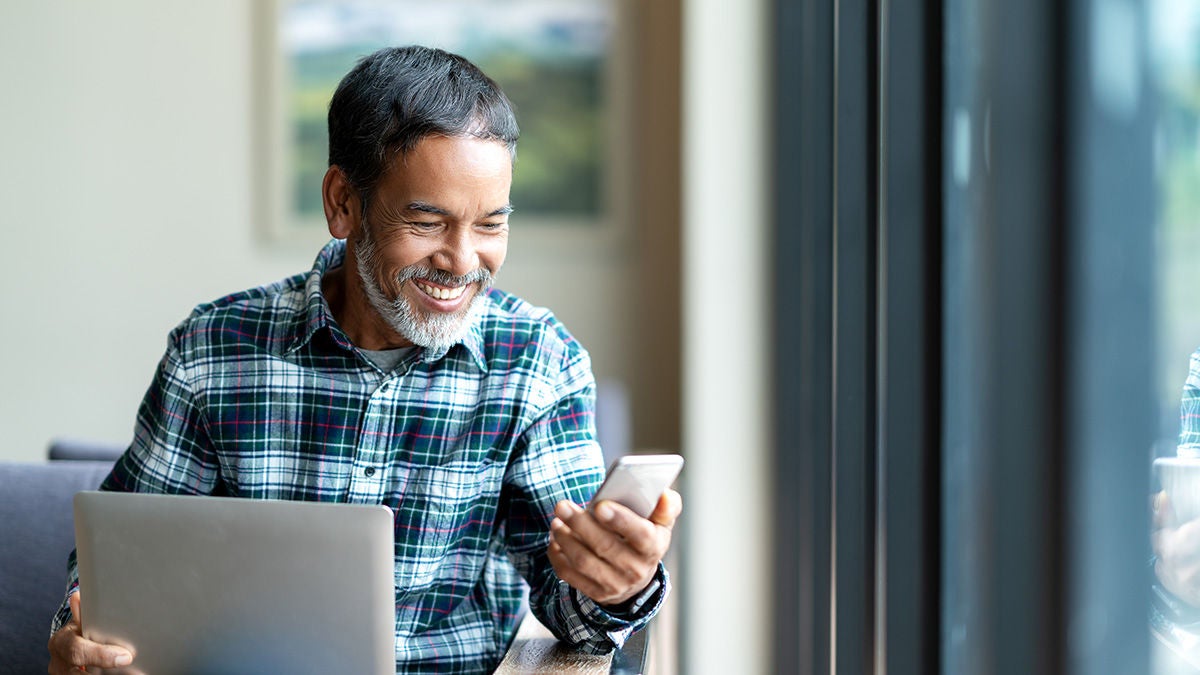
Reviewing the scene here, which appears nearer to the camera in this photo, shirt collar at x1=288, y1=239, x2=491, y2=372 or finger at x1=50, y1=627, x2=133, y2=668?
finger at x1=50, y1=627, x2=133, y2=668

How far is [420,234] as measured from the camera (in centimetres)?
139

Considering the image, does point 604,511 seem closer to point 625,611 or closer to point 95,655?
point 625,611

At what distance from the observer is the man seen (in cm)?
139

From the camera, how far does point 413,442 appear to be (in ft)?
4.80

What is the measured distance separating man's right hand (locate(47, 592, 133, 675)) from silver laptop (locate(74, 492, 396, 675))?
0.04 feet

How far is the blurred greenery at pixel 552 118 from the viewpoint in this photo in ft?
13.3

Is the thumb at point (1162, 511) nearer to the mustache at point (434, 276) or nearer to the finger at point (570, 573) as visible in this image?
the finger at point (570, 573)

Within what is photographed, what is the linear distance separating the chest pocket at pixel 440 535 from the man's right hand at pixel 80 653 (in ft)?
1.15

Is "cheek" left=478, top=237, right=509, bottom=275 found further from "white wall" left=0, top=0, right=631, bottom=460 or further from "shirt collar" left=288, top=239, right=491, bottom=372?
"white wall" left=0, top=0, right=631, bottom=460

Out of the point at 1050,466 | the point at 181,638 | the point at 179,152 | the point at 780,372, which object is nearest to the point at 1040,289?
the point at 1050,466

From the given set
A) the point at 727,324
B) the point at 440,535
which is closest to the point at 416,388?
the point at 440,535

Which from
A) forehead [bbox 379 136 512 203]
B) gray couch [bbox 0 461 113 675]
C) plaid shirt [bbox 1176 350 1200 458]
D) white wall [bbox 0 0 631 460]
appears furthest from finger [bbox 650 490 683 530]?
white wall [bbox 0 0 631 460]

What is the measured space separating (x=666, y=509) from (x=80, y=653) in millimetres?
627

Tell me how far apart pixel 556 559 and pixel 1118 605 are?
619mm
